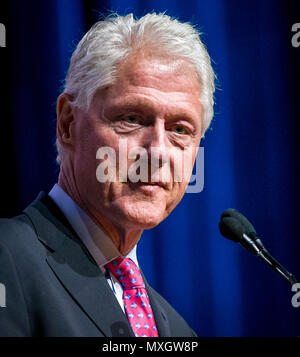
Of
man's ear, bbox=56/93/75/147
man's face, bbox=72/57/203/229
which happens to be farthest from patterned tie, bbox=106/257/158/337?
man's ear, bbox=56/93/75/147

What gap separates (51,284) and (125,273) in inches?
11.0

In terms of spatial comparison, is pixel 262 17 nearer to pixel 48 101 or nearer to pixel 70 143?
pixel 48 101

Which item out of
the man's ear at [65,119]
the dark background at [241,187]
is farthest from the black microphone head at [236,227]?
the dark background at [241,187]

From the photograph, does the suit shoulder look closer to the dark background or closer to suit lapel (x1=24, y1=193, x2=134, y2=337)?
suit lapel (x1=24, y1=193, x2=134, y2=337)

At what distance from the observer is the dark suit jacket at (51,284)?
114cm

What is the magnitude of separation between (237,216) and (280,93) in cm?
87

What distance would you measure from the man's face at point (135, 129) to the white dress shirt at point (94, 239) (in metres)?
0.04

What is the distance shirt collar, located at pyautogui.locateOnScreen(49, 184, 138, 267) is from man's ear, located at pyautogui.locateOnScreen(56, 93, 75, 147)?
0.54ft

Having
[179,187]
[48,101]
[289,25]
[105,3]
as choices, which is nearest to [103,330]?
[179,187]

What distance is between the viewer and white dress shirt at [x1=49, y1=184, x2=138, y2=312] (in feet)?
4.55

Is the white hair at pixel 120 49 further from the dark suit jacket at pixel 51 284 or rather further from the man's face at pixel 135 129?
the dark suit jacket at pixel 51 284

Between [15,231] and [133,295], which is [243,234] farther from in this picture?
[15,231]

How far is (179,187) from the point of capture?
1.46 m

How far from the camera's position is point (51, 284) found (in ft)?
3.94
